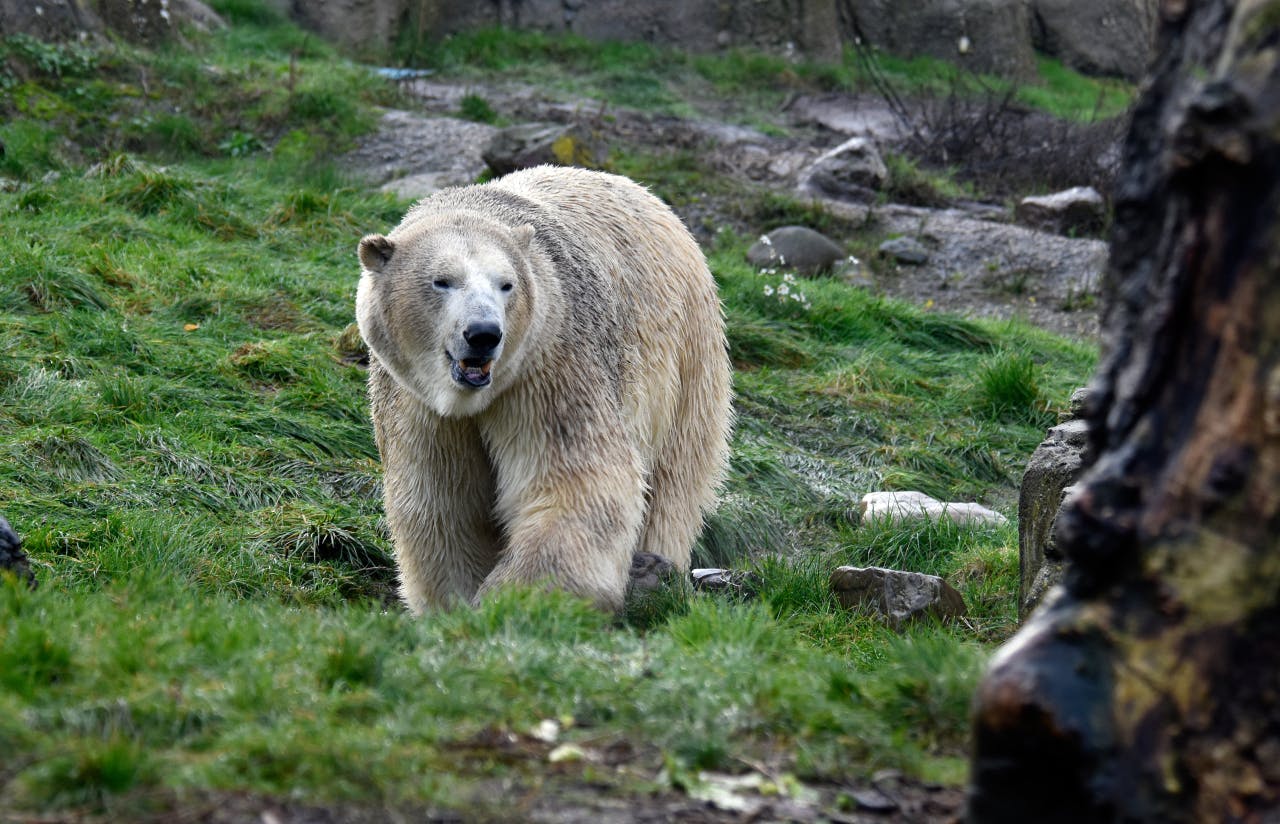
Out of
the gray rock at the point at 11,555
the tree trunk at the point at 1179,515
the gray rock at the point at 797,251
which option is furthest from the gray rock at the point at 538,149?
the tree trunk at the point at 1179,515

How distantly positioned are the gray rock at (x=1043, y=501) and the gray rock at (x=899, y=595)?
0.27 m

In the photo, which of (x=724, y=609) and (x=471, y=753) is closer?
(x=471, y=753)

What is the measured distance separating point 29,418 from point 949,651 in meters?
4.59

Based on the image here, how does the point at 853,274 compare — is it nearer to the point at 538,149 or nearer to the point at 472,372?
the point at 538,149

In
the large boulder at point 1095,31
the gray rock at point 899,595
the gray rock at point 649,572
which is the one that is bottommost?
the gray rock at point 649,572

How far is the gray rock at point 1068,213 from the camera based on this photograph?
12.3m

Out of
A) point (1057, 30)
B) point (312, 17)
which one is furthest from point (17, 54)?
point (1057, 30)

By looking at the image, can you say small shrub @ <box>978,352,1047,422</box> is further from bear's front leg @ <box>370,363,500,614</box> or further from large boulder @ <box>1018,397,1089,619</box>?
bear's front leg @ <box>370,363,500,614</box>

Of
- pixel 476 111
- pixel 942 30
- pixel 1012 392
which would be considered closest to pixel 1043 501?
pixel 1012 392

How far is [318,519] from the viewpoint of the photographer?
6168mm

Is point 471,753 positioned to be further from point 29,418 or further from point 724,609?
point 29,418

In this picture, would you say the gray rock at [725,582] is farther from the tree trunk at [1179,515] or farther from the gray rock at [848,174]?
the gray rock at [848,174]

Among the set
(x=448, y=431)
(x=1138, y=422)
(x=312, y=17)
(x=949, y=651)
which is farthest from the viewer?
(x=312, y=17)

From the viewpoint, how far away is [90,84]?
1138 cm
